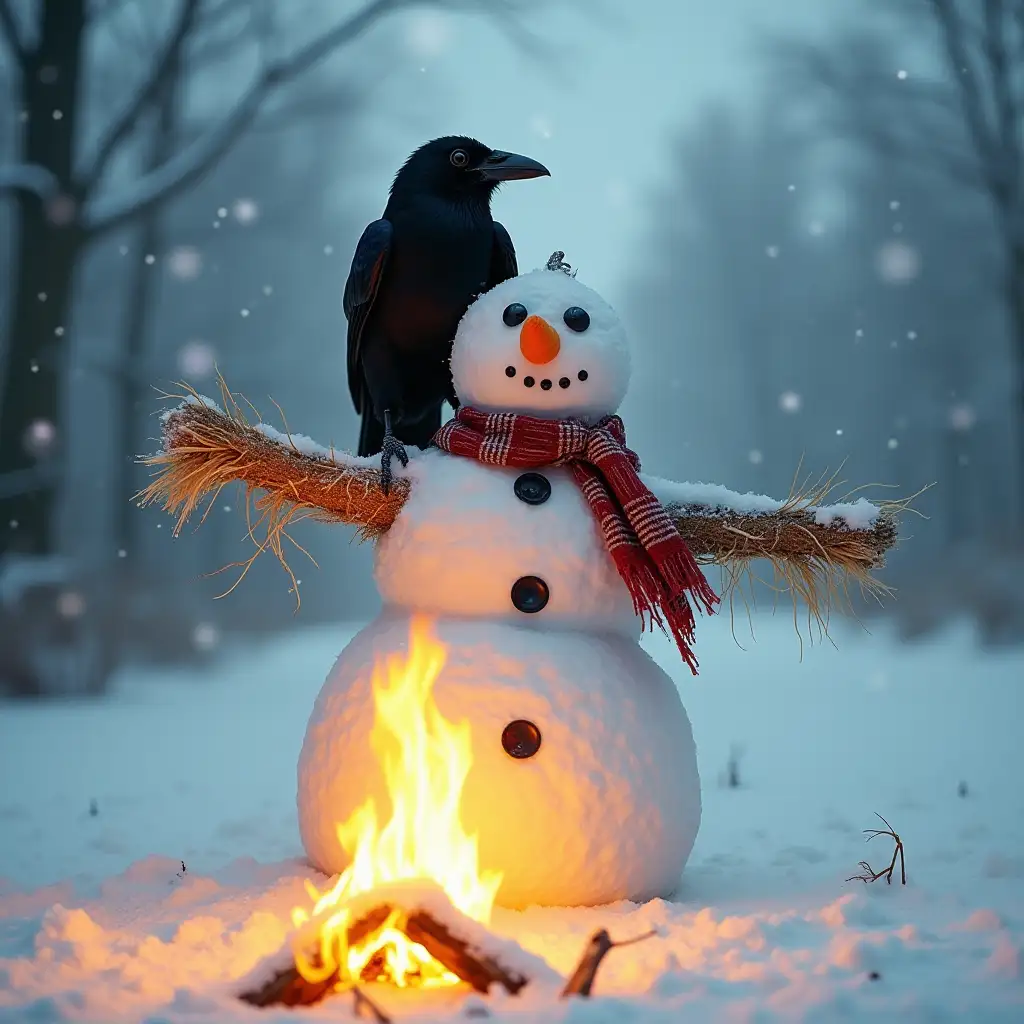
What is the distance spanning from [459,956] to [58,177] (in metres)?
5.13

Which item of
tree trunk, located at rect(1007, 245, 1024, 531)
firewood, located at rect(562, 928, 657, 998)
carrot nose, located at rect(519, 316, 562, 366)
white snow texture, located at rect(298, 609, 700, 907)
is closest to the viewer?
firewood, located at rect(562, 928, 657, 998)

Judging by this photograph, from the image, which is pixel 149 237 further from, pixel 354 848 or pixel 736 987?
pixel 736 987

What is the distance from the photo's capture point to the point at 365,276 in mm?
2426

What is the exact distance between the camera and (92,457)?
21.7ft

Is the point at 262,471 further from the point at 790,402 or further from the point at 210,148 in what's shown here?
the point at 790,402

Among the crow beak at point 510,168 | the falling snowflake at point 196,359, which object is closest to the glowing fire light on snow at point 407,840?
the crow beak at point 510,168

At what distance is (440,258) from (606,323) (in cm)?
37

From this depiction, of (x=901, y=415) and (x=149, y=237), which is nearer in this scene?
(x=149, y=237)

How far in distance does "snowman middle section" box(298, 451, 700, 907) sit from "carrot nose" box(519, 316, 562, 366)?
23cm

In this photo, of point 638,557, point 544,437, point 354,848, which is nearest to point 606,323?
point 544,437

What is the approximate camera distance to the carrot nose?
2199 mm

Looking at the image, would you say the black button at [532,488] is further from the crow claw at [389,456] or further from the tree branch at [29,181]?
the tree branch at [29,181]

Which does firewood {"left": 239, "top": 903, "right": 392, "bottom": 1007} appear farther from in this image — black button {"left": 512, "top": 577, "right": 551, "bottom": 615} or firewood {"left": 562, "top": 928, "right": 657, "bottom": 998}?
black button {"left": 512, "top": 577, "right": 551, "bottom": 615}

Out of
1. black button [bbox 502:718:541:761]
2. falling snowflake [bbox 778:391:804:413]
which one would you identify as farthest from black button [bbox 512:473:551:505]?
falling snowflake [bbox 778:391:804:413]
